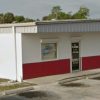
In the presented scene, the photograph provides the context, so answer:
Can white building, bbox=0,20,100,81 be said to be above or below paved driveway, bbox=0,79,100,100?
above

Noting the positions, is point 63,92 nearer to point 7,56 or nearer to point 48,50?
point 48,50

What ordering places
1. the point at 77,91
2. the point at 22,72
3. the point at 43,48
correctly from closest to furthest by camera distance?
the point at 77,91 < the point at 22,72 < the point at 43,48

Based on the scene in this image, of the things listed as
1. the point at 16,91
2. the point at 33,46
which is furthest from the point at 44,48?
the point at 16,91

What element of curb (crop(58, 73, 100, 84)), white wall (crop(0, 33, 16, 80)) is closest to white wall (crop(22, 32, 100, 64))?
white wall (crop(0, 33, 16, 80))

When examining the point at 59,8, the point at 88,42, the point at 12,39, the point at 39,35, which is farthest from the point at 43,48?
the point at 59,8

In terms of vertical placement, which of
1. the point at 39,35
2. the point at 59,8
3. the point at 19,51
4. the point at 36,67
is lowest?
the point at 36,67

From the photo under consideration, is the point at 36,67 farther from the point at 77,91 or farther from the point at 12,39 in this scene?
the point at 77,91

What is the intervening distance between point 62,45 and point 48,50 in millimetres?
1072

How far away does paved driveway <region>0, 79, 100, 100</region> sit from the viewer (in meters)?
9.56

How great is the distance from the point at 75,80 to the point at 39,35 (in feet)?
10.9

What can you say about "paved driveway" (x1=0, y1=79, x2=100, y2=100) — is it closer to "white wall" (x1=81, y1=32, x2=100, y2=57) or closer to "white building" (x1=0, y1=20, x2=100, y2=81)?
"white building" (x1=0, y1=20, x2=100, y2=81)

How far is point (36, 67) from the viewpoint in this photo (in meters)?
13.3

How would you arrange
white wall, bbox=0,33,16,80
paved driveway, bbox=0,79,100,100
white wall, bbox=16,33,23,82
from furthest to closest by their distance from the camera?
white wall, bbox=0,33,16,80, white wall, bbox=16,33,23,82, paved driveway, bbox=0,79,100,100

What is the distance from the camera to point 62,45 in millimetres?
14500
